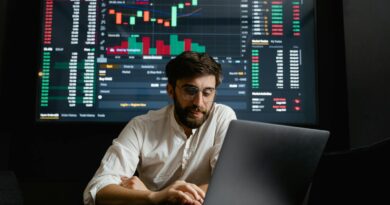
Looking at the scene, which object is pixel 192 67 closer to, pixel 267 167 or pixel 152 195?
pixel 152 195

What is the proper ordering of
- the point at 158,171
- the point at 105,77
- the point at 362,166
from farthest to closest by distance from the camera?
1. the point at 105,77
2. the point at 158,171
3. the point at 362,166

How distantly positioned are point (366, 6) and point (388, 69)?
36 cm

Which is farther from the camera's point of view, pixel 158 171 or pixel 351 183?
pixel 158 171

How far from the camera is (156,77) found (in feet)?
7.48

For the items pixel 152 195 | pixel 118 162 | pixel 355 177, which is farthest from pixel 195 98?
pixel 355 177

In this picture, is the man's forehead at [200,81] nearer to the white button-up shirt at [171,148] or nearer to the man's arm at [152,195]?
the white button-up shirt at [171,148]

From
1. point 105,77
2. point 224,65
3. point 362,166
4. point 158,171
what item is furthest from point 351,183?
point 105,77

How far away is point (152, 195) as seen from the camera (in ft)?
4.79

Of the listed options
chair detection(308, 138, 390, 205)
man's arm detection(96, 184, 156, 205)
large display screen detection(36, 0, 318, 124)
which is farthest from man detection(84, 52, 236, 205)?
chair detection(308, 138, 390, 205)

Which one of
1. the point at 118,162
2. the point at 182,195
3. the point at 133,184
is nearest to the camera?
the point at 182,195

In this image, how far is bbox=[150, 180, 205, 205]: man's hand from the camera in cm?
136

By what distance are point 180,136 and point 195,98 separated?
8.4 inches

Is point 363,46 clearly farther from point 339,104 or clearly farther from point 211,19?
point 211,19

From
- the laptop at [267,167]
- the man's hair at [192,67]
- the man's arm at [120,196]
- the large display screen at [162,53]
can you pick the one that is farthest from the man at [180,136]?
the laptop at [267,167]
